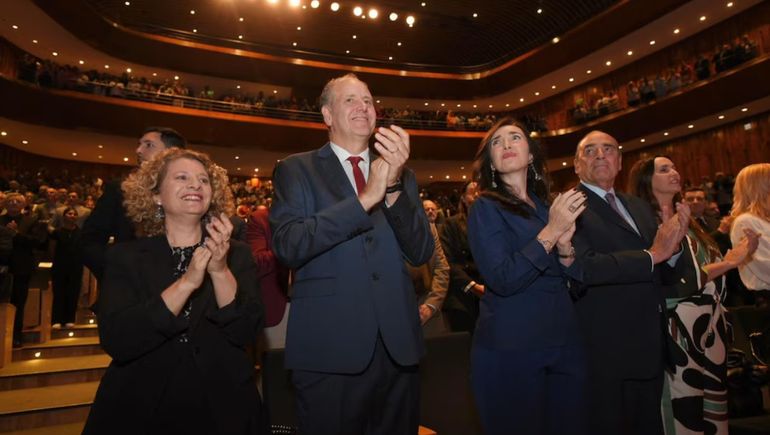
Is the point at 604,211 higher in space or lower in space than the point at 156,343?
higher

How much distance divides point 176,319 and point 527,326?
3.85ft

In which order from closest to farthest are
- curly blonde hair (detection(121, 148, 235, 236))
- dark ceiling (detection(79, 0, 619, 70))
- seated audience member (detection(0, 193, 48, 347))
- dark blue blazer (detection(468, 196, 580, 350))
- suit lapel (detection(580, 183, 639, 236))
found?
dark blue blazer (detection(468, 196, 580, 350)) < curly blonde hair (detection(121, 148, 235, 236)) < suit lapel (detection(580, 183, 639, 236)) < seated audience member (detection(0, 193, 48, 347)) < dark ceiling (detection(79, 0, 619, 70))

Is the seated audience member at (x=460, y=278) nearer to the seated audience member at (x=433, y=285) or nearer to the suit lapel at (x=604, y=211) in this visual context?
the seated audience member at (x=433, y=285)

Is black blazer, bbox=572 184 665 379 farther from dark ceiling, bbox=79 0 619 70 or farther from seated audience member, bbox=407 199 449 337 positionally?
dark ceiling, bbox=79 0 619 70

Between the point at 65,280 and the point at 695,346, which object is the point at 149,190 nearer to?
the point at 695,346

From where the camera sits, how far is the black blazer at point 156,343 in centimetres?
165

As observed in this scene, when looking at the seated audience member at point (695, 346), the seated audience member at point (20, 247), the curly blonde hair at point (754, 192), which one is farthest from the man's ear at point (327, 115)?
the seated audience member at point (20, 247)

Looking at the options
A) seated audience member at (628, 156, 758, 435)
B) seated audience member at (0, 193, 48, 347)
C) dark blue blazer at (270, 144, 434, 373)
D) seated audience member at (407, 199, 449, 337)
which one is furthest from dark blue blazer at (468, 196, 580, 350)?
seated audience member at (0, 193, 48, 347)

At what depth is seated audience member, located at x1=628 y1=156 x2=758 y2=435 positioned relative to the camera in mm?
2422

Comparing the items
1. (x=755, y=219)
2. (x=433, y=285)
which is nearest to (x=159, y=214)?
(x=433, y=285)

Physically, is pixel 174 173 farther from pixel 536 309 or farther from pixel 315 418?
pixel 536 309

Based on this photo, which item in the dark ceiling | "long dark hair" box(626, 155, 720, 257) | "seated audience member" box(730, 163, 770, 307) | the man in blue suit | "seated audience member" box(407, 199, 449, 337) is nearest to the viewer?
the man in blue suit

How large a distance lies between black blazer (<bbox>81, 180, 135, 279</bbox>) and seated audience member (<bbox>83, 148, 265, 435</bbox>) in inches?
22.7

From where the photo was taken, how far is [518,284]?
70.6 inches
